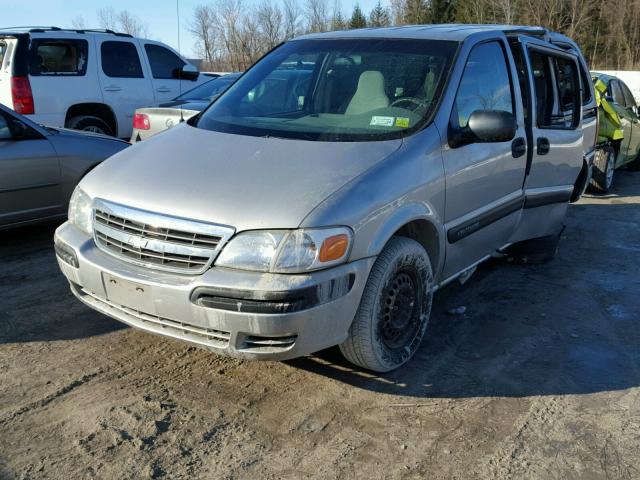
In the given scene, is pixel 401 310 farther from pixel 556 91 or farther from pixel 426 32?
pixel 556 91

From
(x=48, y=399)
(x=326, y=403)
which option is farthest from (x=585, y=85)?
(x=48, y=399)

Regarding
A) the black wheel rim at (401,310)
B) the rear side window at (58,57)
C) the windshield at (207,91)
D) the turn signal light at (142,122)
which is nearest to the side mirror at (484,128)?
the black wheel rim at (401,310)

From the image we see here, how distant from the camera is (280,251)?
2920 millimetres

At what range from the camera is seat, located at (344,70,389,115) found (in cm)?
394

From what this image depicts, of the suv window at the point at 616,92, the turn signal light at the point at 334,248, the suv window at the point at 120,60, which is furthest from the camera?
the suv window at the point at 616,92

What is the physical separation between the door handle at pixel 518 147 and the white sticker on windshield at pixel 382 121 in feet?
3.61

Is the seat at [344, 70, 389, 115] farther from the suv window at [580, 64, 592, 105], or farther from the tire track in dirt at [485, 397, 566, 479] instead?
the suv window at [580, 64, 592, 105]

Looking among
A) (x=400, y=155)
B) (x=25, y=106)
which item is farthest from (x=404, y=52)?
(x=25, y=106)

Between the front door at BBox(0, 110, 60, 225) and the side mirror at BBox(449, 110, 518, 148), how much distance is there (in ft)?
12.4

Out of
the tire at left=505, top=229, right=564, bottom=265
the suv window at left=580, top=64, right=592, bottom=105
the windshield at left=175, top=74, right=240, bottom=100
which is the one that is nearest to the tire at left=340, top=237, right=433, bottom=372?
the tire at left=505, top=229, right=564, bottom=265

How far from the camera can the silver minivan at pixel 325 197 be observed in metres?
2.97

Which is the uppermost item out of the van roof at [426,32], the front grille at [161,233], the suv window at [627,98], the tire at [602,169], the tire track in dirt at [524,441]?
the van roof at [426,32]

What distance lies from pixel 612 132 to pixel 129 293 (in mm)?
7904

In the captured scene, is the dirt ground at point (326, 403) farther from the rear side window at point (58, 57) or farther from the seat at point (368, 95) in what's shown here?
the rear side window at point (58, 57)
